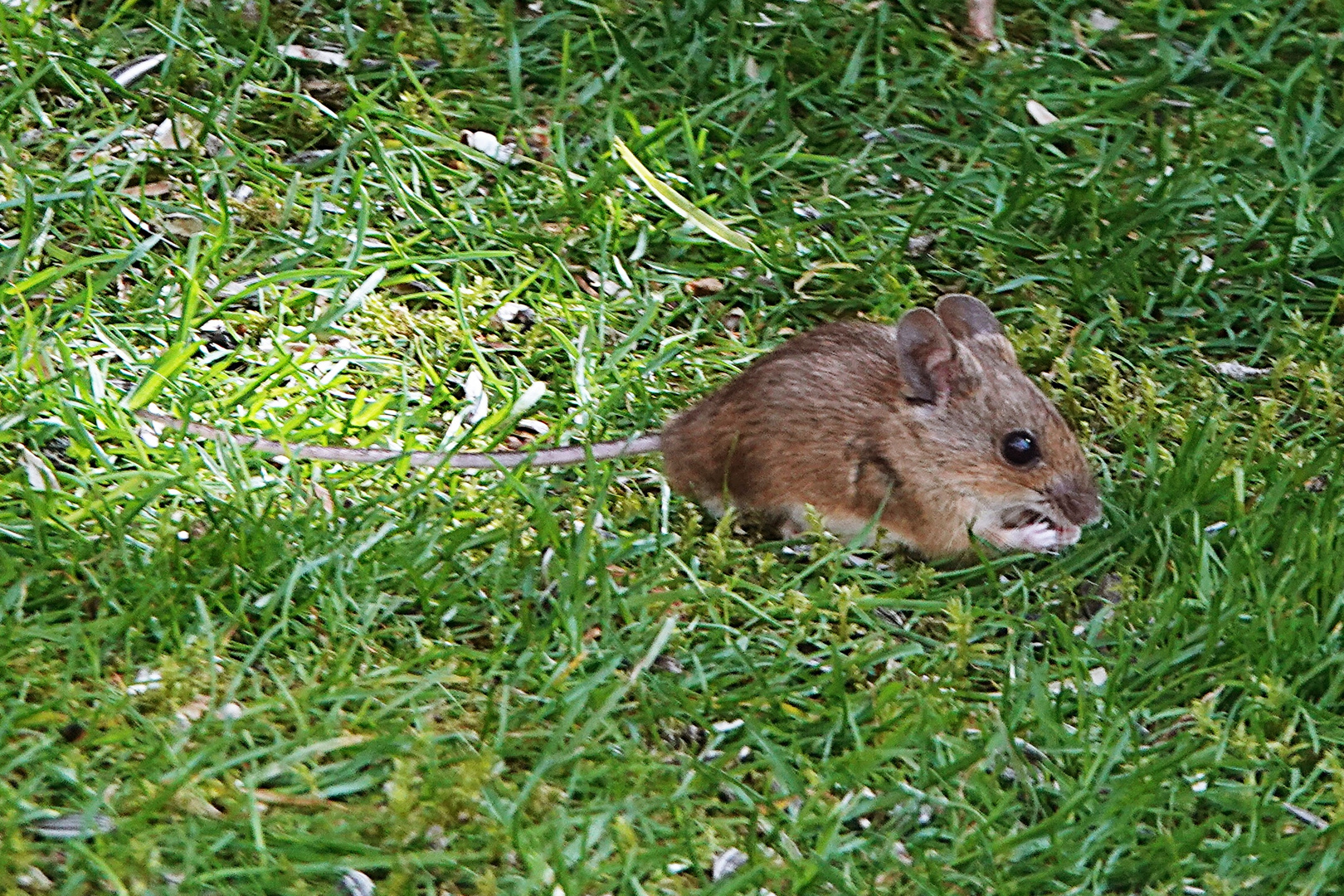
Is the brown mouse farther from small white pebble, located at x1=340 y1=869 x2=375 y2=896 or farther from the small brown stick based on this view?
the small brown stick

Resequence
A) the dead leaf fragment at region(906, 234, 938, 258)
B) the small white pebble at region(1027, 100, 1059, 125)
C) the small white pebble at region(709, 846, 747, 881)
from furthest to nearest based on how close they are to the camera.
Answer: the small white pebble at region(1027, 100, 1059, 125)
the dead leaf fragment at region(906, 234, 938, 258)
the small white pebble at region(709, 846, 747, 881)

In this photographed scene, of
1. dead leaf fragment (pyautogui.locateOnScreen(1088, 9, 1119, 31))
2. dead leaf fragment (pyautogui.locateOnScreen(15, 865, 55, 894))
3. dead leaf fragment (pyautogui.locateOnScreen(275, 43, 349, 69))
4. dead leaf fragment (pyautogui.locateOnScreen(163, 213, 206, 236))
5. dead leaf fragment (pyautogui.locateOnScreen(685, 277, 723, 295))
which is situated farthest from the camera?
dead leaf fragment (pyautogui.locateOnScreen(1088, 9, 1119, 31))

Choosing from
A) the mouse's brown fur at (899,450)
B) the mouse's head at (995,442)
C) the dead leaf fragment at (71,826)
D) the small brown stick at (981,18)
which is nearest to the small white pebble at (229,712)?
the dead leaf fragment at (71,826)

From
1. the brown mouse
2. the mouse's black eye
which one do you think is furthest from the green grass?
the mouse's black eye

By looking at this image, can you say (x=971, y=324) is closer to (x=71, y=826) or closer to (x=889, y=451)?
(x=889, y=451)

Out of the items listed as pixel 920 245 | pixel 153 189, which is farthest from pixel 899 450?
pixel 153 189

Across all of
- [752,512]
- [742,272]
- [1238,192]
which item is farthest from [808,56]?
[752,512]

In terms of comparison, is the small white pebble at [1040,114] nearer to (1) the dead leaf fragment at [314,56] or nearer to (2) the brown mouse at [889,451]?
(2) the brown mouse at [889,451]
